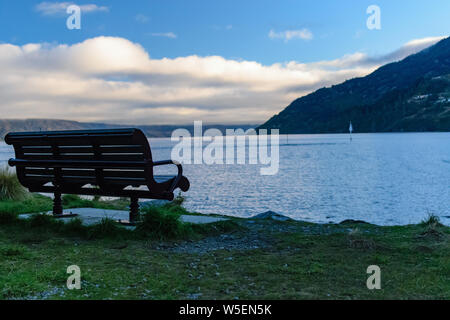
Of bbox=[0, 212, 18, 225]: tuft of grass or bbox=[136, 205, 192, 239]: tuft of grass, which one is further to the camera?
bbox=[0, 212, 18, 225]: tuft of grass

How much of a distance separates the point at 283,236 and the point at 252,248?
101cm

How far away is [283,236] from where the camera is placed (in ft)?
22.9

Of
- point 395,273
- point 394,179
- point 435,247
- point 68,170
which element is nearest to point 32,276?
point 68,170

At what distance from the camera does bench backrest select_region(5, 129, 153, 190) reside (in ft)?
20.8

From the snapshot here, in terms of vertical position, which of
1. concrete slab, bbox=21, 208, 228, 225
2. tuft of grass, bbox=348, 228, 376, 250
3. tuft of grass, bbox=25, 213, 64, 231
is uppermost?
tuft of grass, bbox=25, 213, 64, 231

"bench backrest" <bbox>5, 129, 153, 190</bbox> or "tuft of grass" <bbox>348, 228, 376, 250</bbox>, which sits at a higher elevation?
"bench backrest" <bbox>5, 129, 153, 190</bbox>

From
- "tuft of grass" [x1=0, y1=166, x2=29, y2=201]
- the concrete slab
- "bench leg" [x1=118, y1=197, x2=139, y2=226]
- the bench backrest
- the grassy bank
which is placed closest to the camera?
the grassy bank

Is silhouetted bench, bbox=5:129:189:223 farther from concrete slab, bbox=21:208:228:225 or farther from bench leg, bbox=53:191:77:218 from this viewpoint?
concrete slab, bbox=21:208:228:225

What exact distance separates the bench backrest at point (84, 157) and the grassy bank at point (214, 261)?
0.76 meters

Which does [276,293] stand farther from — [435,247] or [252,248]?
[435,247]

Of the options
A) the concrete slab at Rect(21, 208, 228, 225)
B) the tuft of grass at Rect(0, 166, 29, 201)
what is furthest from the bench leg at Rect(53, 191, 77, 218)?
the tuft of grass at Rect(0, 166, 29, 201)

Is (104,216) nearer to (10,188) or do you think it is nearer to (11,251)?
(11,251)

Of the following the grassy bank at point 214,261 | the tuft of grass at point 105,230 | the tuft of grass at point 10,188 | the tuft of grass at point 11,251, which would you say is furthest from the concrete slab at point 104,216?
the tuft of grass at point 10,188

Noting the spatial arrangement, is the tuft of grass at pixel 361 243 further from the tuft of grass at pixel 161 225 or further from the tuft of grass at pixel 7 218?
the tuft of grass at pixel 7 218
